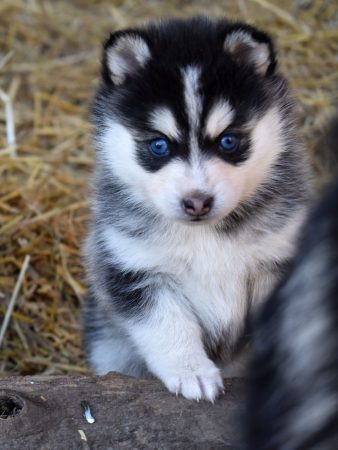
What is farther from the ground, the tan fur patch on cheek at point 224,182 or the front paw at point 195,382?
the tan fur patch on cheek at point 224,182

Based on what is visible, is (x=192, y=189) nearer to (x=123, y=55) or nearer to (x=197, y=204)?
(x=197, y=204)

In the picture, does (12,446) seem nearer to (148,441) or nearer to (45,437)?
(45,437)

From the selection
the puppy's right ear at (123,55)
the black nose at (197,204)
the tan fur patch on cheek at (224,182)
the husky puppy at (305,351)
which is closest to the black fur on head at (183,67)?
the puppy's right ear at (123,55)

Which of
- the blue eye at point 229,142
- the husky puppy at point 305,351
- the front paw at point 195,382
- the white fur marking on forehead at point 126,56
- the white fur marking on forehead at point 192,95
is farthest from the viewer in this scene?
the white fur marking on forehead at point 126,56

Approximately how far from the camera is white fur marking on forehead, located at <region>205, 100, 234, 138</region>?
4.35 metres

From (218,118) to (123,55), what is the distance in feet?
2.10

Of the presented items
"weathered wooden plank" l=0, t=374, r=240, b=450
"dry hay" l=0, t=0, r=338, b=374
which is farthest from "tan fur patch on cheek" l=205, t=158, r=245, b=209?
"dry hay" l=0, t=0, r=338, b=374

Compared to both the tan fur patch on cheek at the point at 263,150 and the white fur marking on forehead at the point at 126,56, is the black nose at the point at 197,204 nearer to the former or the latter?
the tan fur patch on cheek at the point at 263,150

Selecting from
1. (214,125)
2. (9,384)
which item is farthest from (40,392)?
(214,125)

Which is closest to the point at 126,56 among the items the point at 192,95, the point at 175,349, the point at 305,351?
the point at 192,95

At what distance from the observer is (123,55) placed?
15.3ft

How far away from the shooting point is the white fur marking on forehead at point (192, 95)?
4.33 meters

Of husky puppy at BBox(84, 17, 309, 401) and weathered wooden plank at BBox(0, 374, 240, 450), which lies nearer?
weathered wooden plank at BBox(0, 374, 240, 450)

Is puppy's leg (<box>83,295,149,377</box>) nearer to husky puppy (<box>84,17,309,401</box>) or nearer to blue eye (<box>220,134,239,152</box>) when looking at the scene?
husky puppy (<box>84,17,309,401</box>)
